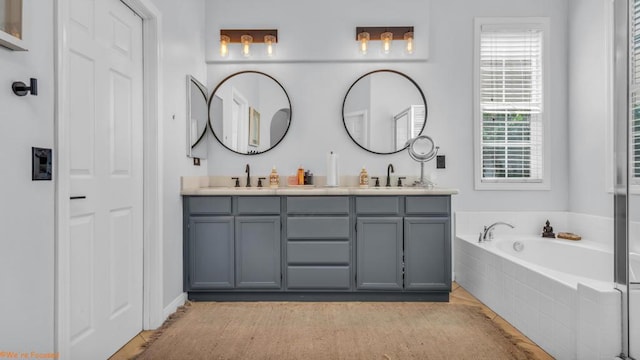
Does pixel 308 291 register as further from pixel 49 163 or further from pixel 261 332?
pixel 49 163

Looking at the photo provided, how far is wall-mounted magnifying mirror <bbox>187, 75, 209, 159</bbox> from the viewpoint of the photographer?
3.08 meters

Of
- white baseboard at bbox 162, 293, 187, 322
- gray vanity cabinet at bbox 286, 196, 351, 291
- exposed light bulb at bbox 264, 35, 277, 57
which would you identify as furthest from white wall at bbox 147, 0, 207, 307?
gray vanity cabinet at bbox 286, 196, 351, 291

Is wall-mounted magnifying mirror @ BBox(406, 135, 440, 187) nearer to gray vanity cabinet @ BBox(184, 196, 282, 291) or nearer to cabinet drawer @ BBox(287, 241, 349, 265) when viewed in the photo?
cabinet drawer @ BBox(287, 241, 349, 265)

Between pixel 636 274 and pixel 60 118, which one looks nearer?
pixel 60 118

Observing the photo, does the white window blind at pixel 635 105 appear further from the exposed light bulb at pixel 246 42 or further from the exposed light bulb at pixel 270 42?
the exposed light bulb at pixel 246 42

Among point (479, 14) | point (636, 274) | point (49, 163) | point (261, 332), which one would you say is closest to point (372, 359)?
point (261, 332)

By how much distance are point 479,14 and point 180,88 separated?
2875mm

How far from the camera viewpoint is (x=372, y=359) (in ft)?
6.94

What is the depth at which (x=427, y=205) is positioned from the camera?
3008 mm

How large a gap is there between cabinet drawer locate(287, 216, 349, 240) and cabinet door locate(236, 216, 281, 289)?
0.12 m

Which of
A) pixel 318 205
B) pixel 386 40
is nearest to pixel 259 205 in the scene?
pixel 318 205

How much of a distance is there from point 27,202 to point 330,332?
6.07 feet

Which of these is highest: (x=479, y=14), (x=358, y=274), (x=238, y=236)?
(x=479, y=14)

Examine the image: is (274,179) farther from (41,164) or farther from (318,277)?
(41,164)
